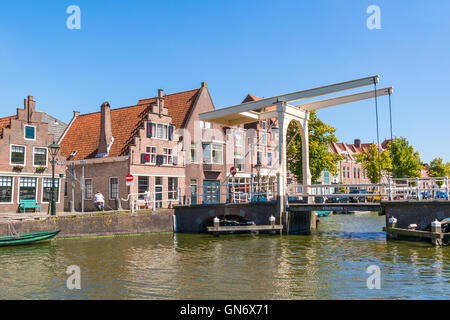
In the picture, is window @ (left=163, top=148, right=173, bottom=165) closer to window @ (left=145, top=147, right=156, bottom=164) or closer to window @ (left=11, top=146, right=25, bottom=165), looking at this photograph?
window @ (left=145, top=147, right=156, bottom=164)

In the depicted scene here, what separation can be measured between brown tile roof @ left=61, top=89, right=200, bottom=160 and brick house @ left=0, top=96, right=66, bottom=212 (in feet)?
15.5

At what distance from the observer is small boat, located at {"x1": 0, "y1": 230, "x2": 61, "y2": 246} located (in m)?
17.6

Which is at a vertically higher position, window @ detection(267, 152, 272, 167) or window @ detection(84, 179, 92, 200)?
window @ detection(267, 152, 272, 167)

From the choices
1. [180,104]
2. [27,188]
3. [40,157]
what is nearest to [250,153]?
[180,104]

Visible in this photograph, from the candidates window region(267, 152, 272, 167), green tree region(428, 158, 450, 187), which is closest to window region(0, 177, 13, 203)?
window region(267, 152, 272, 167)

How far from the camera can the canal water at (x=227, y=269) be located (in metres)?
9.83

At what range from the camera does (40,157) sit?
25250mm

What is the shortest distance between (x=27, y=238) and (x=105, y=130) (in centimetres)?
1273

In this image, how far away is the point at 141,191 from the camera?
2834 centimetres

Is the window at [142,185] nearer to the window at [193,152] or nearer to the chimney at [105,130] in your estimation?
the chimney at [105,130]

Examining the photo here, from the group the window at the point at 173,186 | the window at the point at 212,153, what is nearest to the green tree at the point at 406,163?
the window at the point at 212,153
